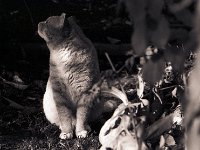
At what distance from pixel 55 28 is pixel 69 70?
394 millimetres

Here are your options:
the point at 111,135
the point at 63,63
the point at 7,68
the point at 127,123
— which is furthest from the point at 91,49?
the point at 7,68

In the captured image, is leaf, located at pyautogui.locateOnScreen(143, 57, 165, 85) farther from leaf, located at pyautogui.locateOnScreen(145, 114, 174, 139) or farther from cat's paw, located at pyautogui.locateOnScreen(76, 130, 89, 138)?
cat's paw, located at pyautogui.locateOnScreen(76, 130, 89, 138)

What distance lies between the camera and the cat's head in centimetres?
426

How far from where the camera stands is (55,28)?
14.0 feet

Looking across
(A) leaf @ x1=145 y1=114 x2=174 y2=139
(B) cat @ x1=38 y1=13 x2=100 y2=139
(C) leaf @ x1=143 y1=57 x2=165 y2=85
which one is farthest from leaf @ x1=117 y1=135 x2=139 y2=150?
(C) leaf @ x1=143 y1=57 x2=165 y2=85

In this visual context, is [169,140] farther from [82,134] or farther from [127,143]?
[82,134]

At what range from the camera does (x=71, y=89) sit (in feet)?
15.0

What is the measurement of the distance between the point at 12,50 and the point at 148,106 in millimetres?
2715

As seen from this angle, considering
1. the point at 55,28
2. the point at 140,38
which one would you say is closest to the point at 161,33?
the point at 140,38

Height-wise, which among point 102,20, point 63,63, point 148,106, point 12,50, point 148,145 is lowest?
point 148,145

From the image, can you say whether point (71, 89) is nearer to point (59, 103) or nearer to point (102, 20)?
point (59, 103)

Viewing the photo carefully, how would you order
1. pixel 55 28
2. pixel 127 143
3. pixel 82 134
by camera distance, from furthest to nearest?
pixel 82 134, pixel 55 28, pixel 127 143

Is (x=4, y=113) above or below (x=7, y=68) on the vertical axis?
below

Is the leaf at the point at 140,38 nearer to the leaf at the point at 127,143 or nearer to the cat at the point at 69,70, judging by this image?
the leaf at the point at 127,143
